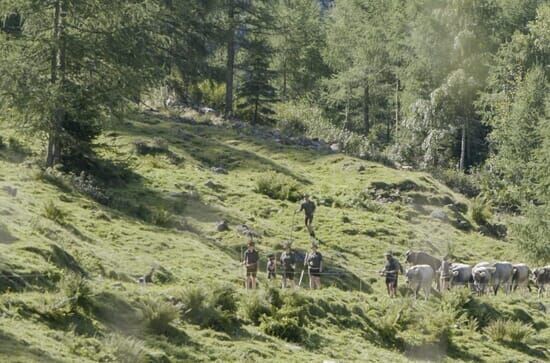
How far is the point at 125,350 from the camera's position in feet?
56.3

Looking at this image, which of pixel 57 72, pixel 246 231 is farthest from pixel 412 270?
pixel 57 72

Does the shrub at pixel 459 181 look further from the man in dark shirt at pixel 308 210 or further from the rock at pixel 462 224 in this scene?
the man in dark shirt at pixel 308 210

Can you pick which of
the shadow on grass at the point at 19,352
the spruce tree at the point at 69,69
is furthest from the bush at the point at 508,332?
the spruce tree at the point at 69,69

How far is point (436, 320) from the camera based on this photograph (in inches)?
960

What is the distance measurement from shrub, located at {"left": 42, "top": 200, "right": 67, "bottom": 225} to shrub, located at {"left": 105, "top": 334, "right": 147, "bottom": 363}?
31.6 ft

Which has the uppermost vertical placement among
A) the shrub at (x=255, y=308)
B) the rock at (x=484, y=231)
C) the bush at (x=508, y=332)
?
the shrub at (x=255, y=308)

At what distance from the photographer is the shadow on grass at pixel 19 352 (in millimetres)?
15209

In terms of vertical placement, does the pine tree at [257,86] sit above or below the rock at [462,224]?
above

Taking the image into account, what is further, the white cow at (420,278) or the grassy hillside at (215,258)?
the white cow at (420,278)

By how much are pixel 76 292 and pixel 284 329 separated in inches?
220

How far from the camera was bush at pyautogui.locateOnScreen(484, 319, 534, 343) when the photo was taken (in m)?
25.6

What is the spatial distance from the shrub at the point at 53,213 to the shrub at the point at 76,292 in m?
7.40

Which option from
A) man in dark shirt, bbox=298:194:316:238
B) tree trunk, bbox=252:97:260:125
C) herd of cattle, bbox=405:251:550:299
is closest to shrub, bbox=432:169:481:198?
tree trunk, bbox=252:97:260:125

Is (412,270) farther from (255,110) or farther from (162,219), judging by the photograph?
(255,110)
